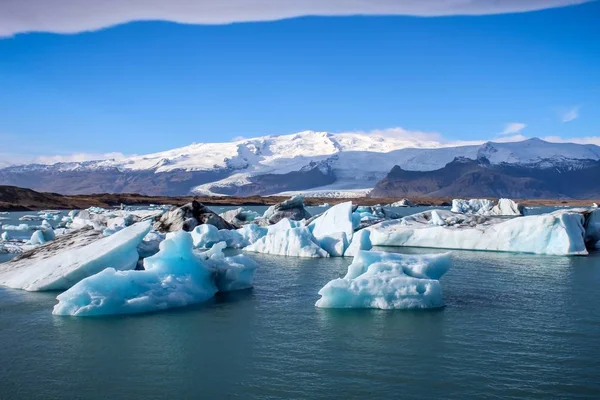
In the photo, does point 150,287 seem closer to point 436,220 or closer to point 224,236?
point 224,236

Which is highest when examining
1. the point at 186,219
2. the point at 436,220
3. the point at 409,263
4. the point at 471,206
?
the point at 471,206

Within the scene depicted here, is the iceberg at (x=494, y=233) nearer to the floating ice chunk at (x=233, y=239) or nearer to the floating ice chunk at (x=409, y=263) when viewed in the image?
the floating ice chunk at (x=233, y=239)

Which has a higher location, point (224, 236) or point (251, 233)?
point (251, 233)

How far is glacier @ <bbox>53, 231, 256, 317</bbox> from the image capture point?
10.6 meters

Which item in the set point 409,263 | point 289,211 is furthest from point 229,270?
point 289,211

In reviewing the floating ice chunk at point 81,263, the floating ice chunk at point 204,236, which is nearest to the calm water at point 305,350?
the floating ice chunk at point 81,263

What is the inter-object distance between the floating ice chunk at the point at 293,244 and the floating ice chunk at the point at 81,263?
7803 mm

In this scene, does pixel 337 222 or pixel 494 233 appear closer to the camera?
pixel 494 233

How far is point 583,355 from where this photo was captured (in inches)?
327

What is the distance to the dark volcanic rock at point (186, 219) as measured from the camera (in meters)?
26.1

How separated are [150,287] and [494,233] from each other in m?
14.7

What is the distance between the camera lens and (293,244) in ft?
67.9

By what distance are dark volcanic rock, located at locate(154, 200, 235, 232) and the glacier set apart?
12.7m

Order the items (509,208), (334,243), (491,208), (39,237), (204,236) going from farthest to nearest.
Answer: (491,208) → (509,208) → (204,236) → (39,237) → (334,243)
